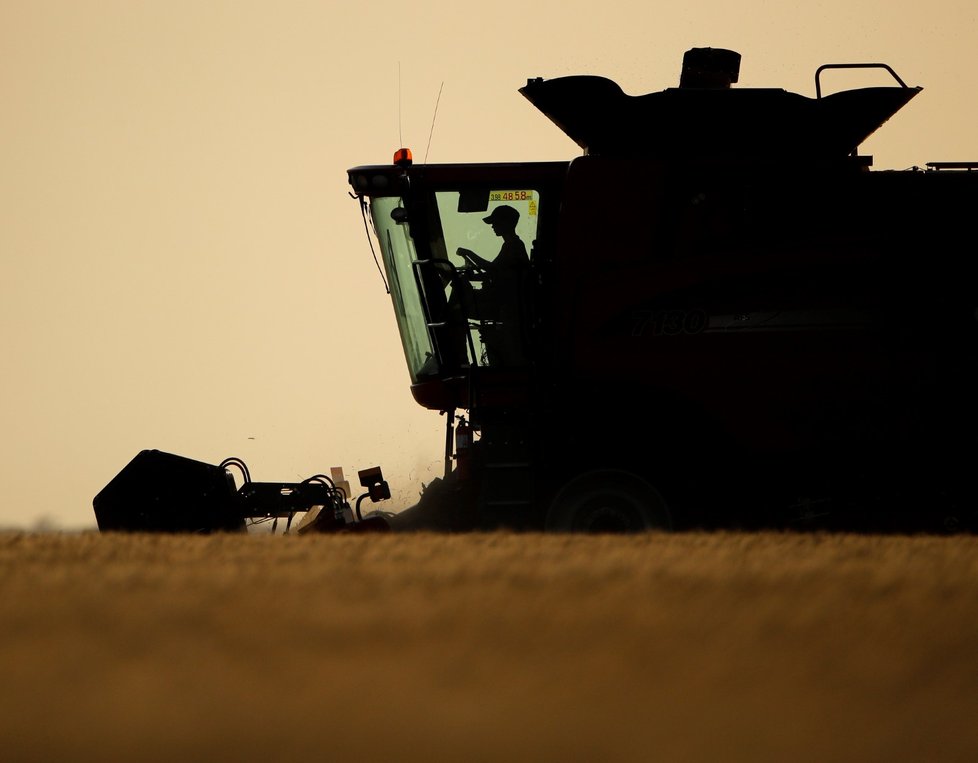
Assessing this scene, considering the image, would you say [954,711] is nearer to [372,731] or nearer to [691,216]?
[372,731]

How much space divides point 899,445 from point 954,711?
5301 millimetres

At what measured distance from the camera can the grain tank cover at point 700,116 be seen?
779 cm

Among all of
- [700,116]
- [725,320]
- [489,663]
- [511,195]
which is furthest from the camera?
[511,195]

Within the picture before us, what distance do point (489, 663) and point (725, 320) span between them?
5.26 metres

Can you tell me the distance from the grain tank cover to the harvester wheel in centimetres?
226

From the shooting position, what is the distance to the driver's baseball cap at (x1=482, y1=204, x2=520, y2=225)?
26.1ft

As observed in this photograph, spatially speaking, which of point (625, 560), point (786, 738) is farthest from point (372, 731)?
point (625, 560)

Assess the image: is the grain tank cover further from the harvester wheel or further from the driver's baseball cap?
the harvester wheel

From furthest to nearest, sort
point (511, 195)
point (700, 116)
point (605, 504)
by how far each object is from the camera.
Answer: point (511, 195), point (700, 116), point (605, 504)

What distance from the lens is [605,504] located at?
7547 millimetres

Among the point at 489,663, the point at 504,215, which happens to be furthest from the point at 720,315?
the point at 489,663

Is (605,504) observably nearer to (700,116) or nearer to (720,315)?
(720,315)

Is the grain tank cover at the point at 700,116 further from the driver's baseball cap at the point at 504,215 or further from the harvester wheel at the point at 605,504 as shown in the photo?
the harvester wheel at the point at 605,504

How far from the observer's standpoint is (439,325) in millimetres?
8109
